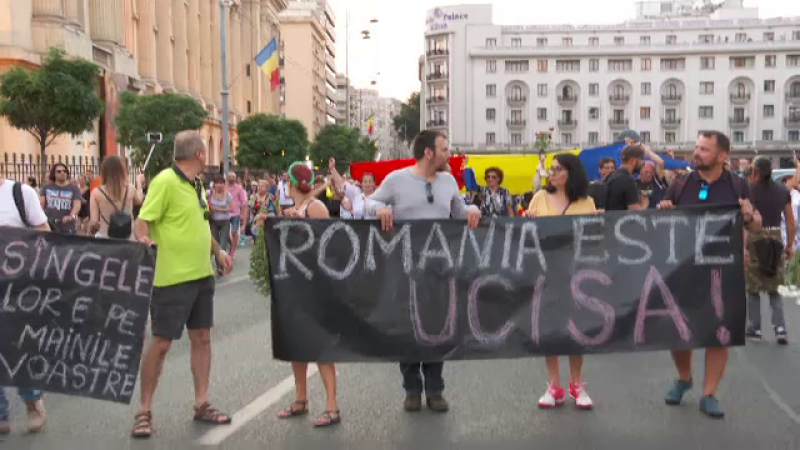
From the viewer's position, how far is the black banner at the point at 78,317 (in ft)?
19.5

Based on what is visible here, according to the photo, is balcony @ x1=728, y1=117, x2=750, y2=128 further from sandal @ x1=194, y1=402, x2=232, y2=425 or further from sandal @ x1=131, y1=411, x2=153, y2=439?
sandal @ x1=131, y1=411, x2=153, y2=439

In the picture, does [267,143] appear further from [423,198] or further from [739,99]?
[739,99]

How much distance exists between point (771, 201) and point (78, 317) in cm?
651

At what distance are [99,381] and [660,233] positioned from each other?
364cm

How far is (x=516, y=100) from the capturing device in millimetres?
104812

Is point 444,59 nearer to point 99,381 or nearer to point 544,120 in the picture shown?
point 544,120

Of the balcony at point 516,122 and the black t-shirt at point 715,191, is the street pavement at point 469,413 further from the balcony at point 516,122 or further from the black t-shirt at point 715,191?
the balcony at point 516,122

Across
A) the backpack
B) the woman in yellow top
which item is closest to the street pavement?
the woman in yellow top

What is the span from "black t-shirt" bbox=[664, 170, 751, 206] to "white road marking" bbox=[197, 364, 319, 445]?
10.4 ft

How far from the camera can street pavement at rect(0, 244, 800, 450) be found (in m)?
5.77

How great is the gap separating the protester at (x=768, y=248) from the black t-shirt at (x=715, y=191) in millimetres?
1614

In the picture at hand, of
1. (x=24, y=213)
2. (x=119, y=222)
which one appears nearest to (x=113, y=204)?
(x=119, y=222)

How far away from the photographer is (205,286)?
20.3 feet

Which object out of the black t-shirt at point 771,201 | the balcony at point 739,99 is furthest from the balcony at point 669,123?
the black t-shirt at point 771,201
